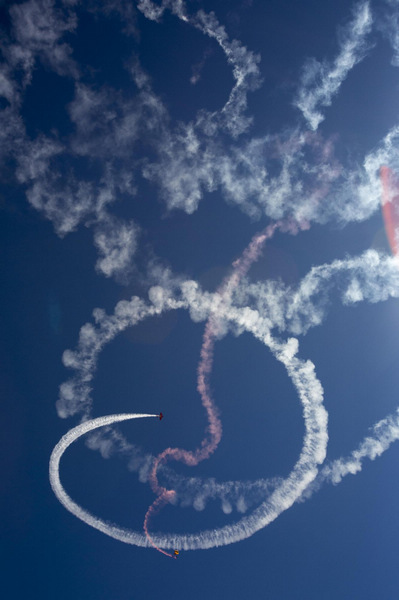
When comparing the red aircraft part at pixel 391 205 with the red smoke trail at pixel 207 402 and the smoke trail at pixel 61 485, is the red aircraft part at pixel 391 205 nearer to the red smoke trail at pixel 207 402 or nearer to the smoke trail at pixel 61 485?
the red smoke trail at pixel 207 402

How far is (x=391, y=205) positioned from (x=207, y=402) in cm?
2284

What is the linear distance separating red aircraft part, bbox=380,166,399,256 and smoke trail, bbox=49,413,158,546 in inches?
988

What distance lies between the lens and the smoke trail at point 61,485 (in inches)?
1147

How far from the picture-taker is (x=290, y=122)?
92.0ft

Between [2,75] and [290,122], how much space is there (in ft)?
74.3

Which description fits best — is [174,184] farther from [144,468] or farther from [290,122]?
[144,468]

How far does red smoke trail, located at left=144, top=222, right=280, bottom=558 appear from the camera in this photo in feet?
95.0

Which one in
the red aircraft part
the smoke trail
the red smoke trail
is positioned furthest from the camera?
the smoke trail

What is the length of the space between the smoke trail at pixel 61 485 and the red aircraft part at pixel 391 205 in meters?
25.1

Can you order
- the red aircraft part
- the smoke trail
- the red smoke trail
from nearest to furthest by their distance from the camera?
the red aircraft part → the red smoke trail → the smoke trail

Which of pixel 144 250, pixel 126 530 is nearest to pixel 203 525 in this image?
pixel 126 530

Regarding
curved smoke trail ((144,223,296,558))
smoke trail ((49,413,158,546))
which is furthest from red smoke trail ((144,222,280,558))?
smoke trail ((49,413,158,546))

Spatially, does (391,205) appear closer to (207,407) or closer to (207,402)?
(207,402)

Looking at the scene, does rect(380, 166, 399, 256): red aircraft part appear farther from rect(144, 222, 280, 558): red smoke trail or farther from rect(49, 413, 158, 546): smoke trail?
rect(49, 413, 158, 546): smoke trail
